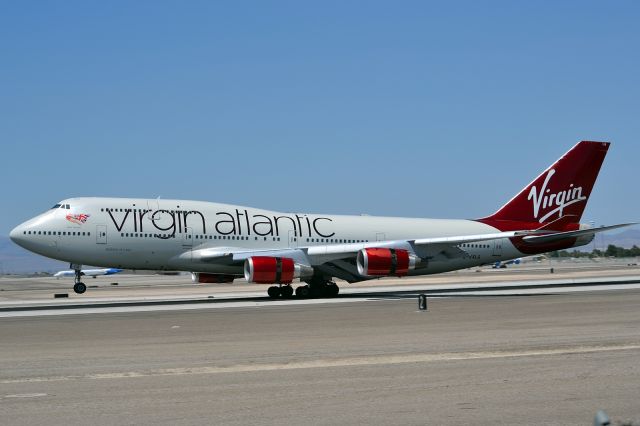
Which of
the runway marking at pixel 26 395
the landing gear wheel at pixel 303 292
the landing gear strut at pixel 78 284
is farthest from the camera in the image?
the landing gear wheel at pixel 303 292

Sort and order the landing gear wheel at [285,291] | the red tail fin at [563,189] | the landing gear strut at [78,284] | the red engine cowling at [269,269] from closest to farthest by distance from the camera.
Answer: the red engine cowling at [269,269], the landing gear strut at [78,284], the landing gear wheel at [285,291], the red tail fin at [563,189]

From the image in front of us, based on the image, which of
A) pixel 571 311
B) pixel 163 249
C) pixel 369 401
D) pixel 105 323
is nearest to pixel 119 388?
pixel 369 401

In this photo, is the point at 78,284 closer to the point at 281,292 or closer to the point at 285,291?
the point at 281,292

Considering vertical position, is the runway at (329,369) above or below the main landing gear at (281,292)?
below

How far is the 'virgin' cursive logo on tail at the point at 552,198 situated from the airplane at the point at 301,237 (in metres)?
0.06

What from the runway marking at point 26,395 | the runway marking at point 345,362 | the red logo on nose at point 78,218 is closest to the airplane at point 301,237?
the red logo on nose at point 78,218

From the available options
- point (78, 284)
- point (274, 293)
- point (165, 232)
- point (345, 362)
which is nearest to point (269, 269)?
point (274, 293)

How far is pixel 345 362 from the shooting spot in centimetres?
1714

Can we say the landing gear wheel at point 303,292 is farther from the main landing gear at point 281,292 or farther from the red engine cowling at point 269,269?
the red engine cowling at point 269,269

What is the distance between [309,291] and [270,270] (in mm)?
4278

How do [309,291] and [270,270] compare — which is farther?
[309,291]

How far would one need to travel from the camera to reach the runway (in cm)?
1188

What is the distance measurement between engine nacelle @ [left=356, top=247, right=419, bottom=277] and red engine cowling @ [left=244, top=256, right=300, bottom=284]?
332cm

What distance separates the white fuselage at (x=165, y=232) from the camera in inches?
1581
